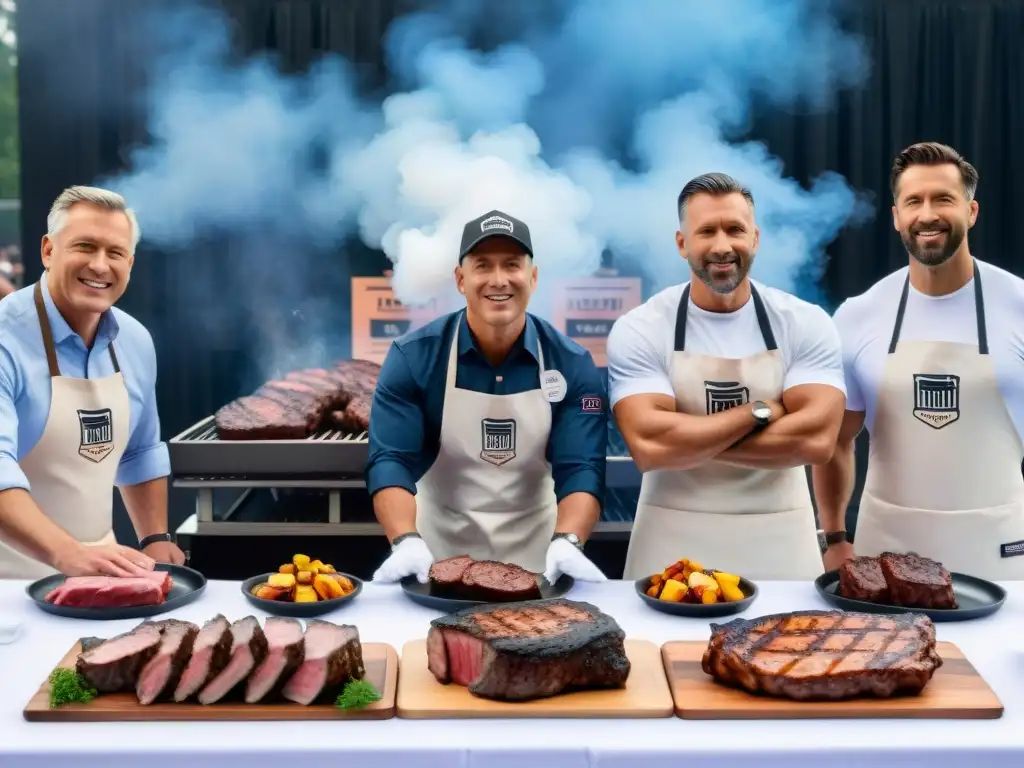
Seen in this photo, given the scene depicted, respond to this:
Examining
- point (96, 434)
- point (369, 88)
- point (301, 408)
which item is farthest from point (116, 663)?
point (369, 88)

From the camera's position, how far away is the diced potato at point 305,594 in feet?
7.63

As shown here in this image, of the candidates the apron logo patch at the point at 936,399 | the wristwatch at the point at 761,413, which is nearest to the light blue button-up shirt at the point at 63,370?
the wristwatch at the point at 761,413

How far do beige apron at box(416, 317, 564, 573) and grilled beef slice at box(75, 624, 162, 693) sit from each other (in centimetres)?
140

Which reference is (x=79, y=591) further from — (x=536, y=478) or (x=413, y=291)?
(x=413, y=291)

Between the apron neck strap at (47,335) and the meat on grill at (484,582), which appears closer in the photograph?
the meat on grill at (484,582)

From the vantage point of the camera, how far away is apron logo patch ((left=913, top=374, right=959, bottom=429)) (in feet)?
10.4

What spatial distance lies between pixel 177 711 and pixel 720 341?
6.74ft

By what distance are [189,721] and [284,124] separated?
409 cm

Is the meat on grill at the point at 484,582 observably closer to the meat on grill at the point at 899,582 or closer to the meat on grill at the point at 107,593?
the meat on grill at the point at 107,593

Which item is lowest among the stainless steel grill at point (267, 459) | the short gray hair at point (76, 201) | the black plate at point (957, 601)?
the black plate at point (957, 601)

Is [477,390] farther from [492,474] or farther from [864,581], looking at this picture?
[864,581]

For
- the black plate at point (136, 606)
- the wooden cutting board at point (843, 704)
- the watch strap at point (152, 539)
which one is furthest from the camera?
the watch strap at point (152, 539)

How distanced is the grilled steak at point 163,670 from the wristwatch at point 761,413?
1.72 metres

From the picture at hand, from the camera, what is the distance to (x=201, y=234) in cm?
534
